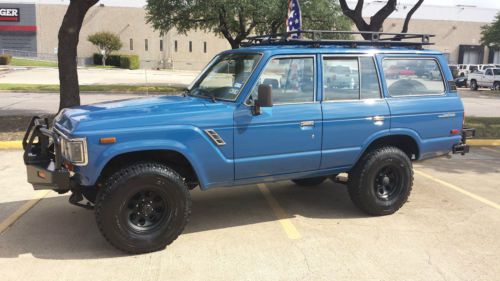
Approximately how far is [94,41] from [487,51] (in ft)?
165

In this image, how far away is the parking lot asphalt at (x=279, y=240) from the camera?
4.24 m

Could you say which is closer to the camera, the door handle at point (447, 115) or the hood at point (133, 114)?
the hood at point (133, 114)

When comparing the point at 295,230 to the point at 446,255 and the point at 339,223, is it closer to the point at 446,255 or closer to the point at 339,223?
the point at 339,223

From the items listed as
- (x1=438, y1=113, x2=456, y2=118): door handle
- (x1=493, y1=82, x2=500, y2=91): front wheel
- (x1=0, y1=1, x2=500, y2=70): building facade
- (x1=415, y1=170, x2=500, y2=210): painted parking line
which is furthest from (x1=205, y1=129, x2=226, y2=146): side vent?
(x1=0, y1=1, x2=500, y2=70): building facade

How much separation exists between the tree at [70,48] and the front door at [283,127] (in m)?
7.04

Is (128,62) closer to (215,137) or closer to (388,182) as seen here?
(388,182)

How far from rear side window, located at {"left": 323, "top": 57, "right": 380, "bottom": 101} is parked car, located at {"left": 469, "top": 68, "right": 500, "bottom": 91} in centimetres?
3233

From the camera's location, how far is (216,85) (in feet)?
17.8

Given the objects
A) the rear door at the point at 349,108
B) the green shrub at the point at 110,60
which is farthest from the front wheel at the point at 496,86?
the green shrub at the point at 110,60

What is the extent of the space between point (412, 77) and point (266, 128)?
2.15 metres

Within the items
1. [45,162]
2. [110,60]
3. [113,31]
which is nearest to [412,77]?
[45,162]

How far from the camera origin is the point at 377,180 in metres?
5.79

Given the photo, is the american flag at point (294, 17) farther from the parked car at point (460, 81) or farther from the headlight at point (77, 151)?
the headlight at point (77, 151)

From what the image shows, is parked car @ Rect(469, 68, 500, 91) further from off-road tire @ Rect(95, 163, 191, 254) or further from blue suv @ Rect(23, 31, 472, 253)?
off-road tire @ Rect(95, 163, 191, 254)
